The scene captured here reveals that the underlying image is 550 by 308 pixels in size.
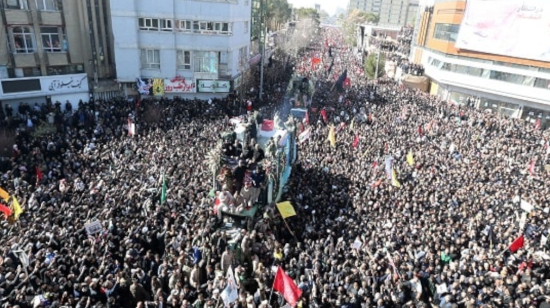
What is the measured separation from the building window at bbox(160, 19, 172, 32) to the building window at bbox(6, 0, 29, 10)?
26.6ft

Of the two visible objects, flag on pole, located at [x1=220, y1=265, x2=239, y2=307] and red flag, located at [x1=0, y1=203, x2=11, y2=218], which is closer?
flag on pole, located at [x1=220, y1=265, x2=239, y2=307]

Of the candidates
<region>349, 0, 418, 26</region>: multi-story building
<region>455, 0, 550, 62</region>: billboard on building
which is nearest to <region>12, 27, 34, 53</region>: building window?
<region>455, 0, 550, 62</region>: billboard on building

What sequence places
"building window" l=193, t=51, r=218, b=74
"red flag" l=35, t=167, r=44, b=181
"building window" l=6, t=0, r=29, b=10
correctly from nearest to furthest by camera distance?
"red flag" l=35, t=167, r=44, b=181
"building window" l=6, t=0, r=29, b=10
"building window" l=193, t=51, r=218, b=74

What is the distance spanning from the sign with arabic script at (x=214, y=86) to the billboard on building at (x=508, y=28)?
899 inches

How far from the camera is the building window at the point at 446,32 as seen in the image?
3850 centimetres

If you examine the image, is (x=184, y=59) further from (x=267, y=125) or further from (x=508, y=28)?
(x=508, y=28)

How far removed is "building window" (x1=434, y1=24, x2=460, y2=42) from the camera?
38500mm

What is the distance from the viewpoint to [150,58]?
2897 cm

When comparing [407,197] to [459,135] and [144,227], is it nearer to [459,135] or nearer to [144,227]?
[144,227]

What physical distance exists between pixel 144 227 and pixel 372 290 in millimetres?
6704

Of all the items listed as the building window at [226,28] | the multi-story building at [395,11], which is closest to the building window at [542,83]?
the building window at [226,28]

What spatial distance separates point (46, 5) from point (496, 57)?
3556 centimetres

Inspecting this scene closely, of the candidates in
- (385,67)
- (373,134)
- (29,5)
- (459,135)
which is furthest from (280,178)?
(385,67)

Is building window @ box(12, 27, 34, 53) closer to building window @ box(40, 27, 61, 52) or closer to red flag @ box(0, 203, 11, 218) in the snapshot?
building window @ box(40, 27, 61, 52)
